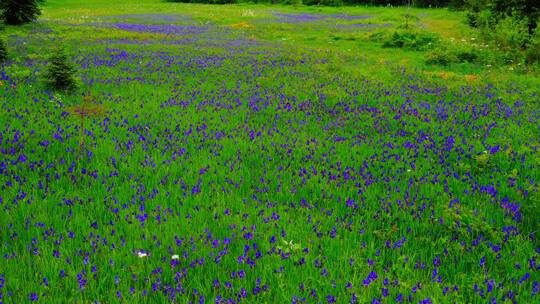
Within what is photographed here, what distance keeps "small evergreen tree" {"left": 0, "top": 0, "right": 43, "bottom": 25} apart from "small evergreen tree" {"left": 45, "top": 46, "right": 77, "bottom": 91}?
19860 mm

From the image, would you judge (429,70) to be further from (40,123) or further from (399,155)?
(40,123)

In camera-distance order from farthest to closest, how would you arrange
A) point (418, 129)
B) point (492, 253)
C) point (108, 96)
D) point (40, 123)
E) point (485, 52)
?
point (485, 52) → point (108, 96) → point (418, 129) → point (40, 123) → point (492, 253)

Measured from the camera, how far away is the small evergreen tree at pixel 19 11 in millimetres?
27673

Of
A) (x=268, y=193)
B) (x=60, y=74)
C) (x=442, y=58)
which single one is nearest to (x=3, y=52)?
(x=60, y=74)

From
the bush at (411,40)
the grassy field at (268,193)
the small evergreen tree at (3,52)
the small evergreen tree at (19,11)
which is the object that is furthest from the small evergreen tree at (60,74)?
the small evergreen tree at (19,11)

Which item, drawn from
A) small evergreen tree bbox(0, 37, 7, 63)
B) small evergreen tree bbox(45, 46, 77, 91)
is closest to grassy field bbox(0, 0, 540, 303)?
small evergreen tree bbox(45, 46, 77, 91)

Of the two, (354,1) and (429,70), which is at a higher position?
(354,1)

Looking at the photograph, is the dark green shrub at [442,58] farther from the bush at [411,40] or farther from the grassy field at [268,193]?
the grassy field at [268,193]

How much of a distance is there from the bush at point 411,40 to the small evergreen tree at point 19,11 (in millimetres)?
24660

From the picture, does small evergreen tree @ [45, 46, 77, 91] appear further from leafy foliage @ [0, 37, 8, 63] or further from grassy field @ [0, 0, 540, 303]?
leafy foliage @ [0, 37, 8, 63]

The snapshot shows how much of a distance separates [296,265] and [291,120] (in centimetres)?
616

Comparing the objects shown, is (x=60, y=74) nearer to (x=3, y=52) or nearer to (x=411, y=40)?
(x=3, y=52)

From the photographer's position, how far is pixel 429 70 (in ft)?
59.1

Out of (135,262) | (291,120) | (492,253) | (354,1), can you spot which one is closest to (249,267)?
(135,262)
